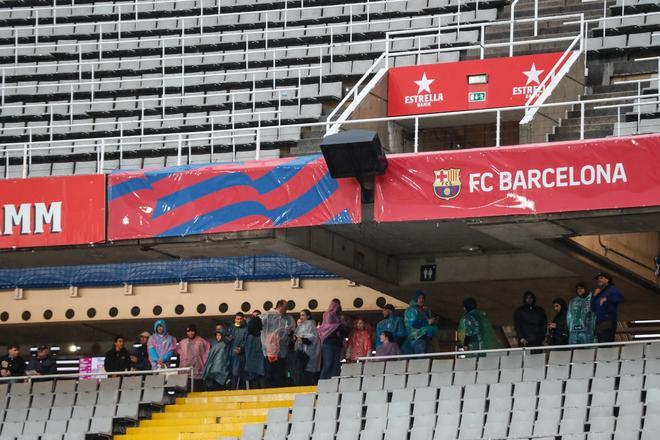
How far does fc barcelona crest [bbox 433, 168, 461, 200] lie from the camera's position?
62.3 ft

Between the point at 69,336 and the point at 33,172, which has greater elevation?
the point at 33,172

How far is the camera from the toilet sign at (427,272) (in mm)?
21922

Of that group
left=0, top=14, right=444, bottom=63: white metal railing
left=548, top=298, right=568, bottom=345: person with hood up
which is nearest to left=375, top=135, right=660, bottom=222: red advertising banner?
left=548, top=298, right=568, bottom=345: person with hood up

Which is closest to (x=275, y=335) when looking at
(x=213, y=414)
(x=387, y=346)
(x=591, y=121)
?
(x=213, y=414)

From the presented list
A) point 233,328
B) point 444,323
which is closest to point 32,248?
point 233,328

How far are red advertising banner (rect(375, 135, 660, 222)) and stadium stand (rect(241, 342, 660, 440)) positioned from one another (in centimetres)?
164

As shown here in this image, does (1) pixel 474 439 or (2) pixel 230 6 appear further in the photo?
(2) pixel 230 6

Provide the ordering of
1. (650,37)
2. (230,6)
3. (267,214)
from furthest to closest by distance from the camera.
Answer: (230,6) < (650,37) < (267,214)

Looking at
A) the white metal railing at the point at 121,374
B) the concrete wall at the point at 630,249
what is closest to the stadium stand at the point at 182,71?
the white metal railing at the point at 121,374

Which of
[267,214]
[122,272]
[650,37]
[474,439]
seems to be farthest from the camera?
[122,272]

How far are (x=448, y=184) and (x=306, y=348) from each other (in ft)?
8.98

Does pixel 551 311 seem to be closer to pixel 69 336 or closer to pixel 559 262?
pixel 559 262

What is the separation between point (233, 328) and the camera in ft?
66.7

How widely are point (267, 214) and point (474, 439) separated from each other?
406 cm
